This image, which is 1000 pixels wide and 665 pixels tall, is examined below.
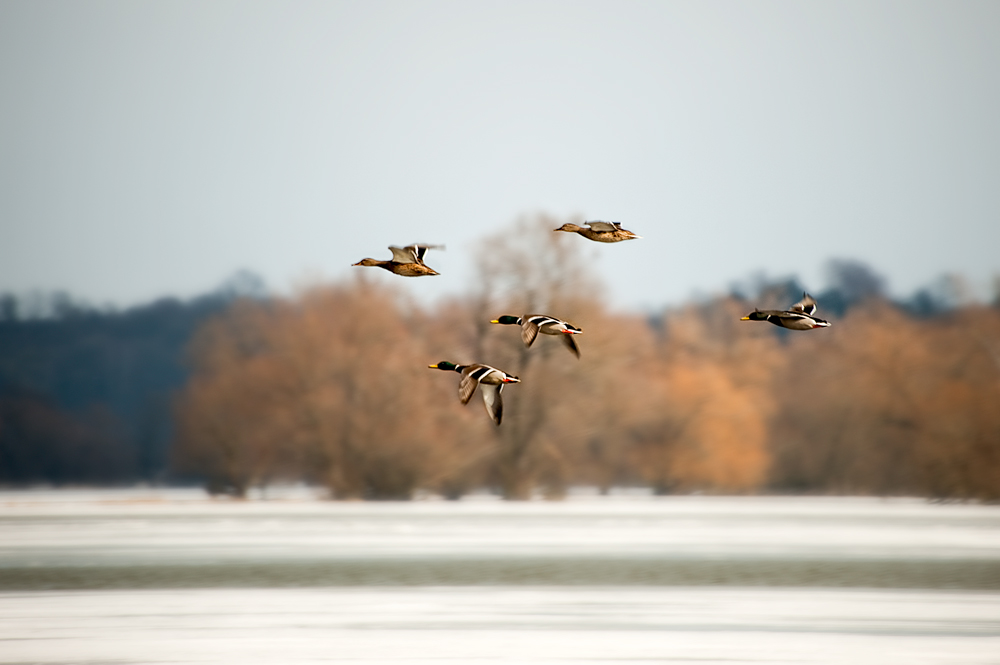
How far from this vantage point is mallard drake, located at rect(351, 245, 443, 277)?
6.83 meters

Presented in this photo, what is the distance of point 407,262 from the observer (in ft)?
22.9

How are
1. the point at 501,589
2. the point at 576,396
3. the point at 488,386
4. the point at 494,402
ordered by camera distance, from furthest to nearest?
the point at 576,396 → the point at 501,589 → the point at 488,386 → the point at 494,402

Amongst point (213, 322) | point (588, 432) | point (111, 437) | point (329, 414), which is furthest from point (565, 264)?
point (111, 437)

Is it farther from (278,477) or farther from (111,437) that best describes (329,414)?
(111,437)

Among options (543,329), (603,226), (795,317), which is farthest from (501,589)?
(603,226)

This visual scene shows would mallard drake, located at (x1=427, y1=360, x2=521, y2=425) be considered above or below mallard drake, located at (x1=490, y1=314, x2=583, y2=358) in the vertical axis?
below

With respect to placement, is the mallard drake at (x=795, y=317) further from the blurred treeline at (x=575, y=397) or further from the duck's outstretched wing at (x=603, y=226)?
the blurred treeline at (x=575, y=397)

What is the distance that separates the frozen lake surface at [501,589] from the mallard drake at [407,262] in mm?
4457

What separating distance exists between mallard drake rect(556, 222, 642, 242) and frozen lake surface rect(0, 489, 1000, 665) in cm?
463

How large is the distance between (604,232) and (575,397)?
1278 inches

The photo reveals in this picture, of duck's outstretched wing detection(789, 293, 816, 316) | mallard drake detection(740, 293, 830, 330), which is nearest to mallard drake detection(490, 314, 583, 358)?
mallard drake detection(740, 293, 830, 330)

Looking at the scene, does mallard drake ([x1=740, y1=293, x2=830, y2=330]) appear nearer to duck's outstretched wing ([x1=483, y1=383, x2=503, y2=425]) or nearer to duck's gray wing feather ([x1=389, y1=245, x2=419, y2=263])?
duck's outstretched wing ([x1=483, y1=383, x2=503, y2=425])

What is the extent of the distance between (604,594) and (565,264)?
24.5m

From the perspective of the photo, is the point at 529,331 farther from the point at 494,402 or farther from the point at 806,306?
the point at 806,306
